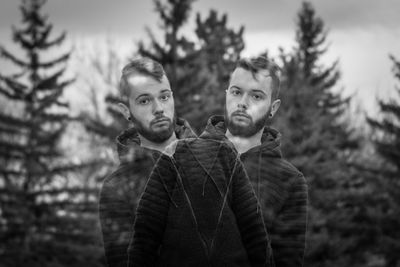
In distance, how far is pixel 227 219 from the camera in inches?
90.7

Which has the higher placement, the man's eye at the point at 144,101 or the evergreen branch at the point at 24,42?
the evergreen branch at the point at 24,42

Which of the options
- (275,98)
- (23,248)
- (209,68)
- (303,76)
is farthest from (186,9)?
(275,98)

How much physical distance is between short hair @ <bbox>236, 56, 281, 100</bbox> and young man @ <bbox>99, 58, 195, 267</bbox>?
31 centimetres

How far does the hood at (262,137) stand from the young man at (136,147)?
15 cm

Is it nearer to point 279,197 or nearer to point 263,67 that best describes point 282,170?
point 279,197

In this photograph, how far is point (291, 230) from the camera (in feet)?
7.87

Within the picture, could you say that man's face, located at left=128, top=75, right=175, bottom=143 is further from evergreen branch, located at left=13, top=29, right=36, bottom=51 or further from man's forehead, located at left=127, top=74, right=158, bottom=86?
evergreen branch, located at left=13, top=29, right=36, bottom=51

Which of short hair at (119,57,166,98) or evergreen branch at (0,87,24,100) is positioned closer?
short hair at (119,57,166,98)

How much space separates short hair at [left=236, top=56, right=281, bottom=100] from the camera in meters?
2.40

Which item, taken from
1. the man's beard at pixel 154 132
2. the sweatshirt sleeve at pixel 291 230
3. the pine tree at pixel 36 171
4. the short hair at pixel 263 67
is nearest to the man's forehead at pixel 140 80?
the man's beard at pixel 154 132

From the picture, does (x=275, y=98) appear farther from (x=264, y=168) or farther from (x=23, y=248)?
(x=23, y=248)

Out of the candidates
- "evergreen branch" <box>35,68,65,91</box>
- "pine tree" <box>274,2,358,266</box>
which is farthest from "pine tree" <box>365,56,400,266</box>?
"evergreen branch" <box>35,68,65,91</box>

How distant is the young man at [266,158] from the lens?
7.85ft

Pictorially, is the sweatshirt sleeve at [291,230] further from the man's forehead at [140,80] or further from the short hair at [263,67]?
the man's forehead at [140,80]
